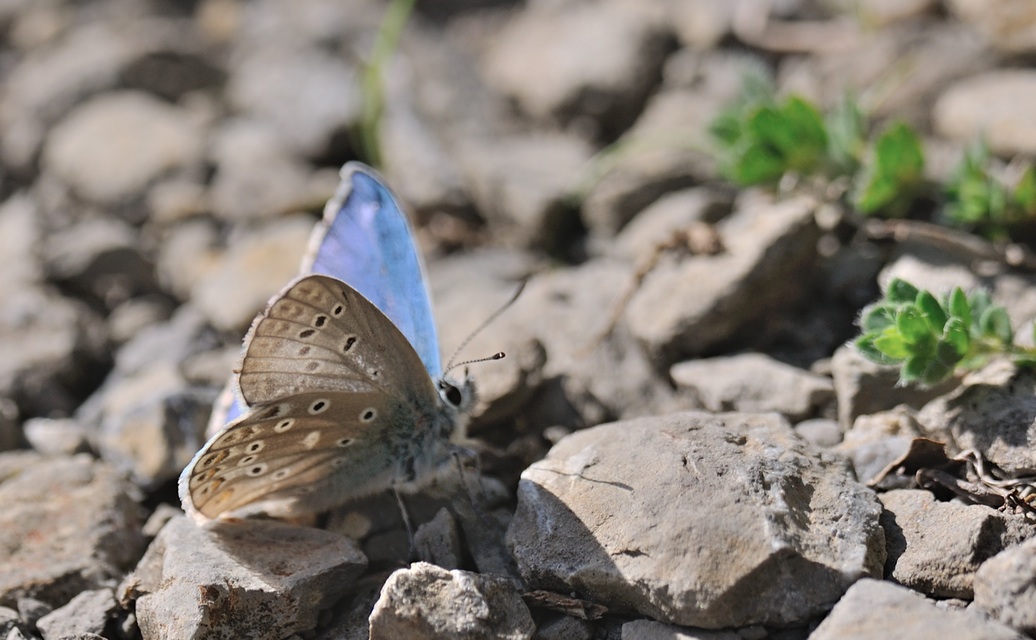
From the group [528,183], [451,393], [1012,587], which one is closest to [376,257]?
[451,393]

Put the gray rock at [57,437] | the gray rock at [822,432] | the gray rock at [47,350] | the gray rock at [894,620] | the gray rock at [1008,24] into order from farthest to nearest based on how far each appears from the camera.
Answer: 1. the gray rock at [1008,24]
2. the gray rock at [47,350]
3. the gray rock at [57,437]
4. the gray rock at [822,432]
5. the gray rock at [894,620]

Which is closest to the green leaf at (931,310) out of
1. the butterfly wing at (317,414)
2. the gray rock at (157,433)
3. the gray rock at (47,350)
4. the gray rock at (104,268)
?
the butterfly wing at (317,414)

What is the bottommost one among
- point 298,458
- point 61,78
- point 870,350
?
point 298,458

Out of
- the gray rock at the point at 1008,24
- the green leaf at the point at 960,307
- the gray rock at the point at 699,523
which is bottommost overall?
the gray rock at the point at 699,523

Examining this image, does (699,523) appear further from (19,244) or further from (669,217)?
(19,244)

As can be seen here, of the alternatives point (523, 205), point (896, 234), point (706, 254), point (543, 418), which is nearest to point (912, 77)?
point (896, 234)

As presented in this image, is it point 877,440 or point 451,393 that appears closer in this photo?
point 877,440

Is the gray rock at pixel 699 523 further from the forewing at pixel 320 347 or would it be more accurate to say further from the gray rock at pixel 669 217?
the gray rock at pixel 669 217

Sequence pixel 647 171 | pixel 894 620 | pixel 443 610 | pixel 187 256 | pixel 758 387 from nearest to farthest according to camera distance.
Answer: pixel 894 620
pixel 443 610
pixel 758 387
pixel 647 171
pixel 187 256

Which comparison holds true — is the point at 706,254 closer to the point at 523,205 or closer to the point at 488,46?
the point at 523,205
